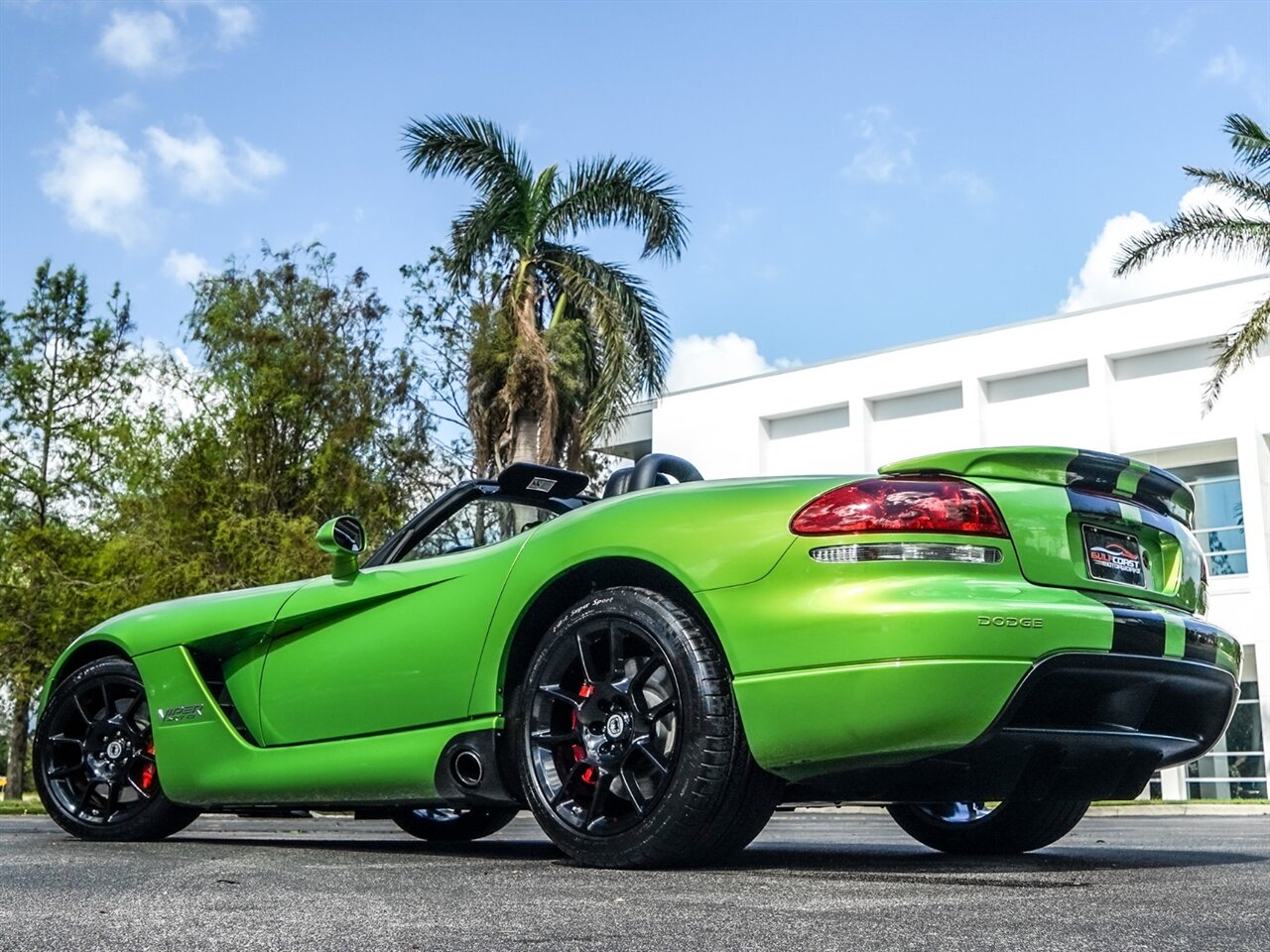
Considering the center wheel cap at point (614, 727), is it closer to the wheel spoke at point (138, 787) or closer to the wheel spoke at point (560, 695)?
the wheel spoke at point (560, 695)

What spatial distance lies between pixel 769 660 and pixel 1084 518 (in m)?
1.01

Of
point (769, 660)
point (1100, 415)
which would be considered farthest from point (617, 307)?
point (769, 660)

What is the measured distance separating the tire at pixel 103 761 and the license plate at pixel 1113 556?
3507 millimetres

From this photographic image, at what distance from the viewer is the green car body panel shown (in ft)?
12.0

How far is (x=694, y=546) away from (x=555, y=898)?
1.12 meters

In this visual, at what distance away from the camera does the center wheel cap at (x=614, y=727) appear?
408cm

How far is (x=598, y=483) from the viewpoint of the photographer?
3033 centimetres

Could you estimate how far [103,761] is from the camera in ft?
19.1

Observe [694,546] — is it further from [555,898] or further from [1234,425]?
[1234,425]

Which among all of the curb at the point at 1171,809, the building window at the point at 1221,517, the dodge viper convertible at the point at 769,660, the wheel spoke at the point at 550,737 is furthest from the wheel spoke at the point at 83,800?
the building window at the point at 1221,517

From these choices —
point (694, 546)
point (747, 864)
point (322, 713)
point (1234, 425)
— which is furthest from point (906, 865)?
point (1234, 425)

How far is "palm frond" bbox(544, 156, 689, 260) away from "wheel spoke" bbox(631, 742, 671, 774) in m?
18.8

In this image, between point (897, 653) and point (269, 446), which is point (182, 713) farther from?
point (269, 446)

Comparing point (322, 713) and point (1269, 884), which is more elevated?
point (322, 713)
